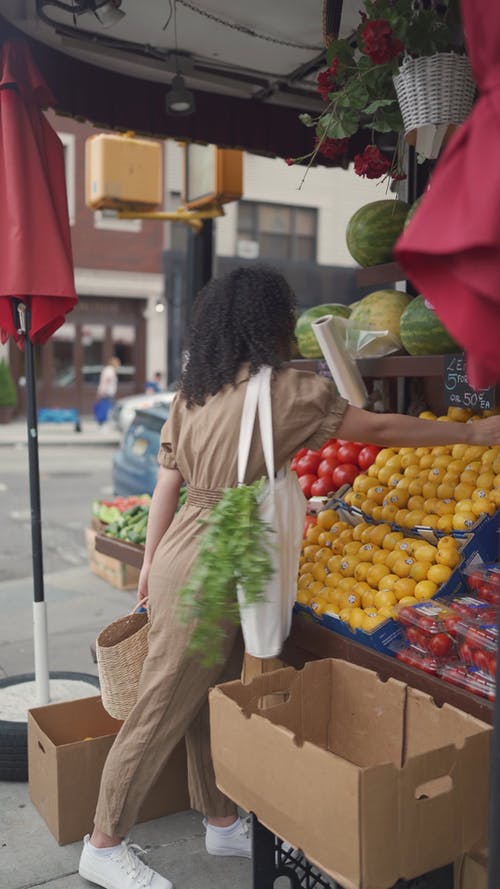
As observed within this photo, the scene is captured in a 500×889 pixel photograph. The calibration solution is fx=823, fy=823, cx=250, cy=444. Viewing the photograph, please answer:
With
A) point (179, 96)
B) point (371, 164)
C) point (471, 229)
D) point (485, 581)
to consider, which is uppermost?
point (179, 96)

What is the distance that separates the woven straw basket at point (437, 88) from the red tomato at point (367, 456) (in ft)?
4.93

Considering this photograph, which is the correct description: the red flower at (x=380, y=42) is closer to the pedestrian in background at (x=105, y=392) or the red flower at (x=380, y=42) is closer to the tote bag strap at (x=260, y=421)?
the tote bag strap at (x=260, y=421)

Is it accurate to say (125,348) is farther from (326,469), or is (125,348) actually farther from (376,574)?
(376,574)

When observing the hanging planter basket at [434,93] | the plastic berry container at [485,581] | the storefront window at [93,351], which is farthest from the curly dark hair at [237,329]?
the storefront window at [93,351]

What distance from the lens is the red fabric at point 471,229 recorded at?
129cm

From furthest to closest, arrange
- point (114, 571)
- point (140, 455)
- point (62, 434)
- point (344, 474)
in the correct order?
point (62, 434) < point (140, 455) < point (114, 571) < point (344, 474)

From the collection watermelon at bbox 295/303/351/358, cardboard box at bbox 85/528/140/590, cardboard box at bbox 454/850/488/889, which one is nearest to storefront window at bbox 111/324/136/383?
cardboard box at bbox 85/528/140/590

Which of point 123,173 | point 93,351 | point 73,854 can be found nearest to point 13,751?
point 73,854

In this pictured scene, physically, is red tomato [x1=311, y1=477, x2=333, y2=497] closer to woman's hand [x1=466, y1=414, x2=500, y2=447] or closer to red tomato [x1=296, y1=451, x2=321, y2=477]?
red tomato [x1=296, y1=451, x2=321, y2=477]

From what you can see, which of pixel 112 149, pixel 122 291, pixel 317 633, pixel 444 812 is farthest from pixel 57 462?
pixel 444 812

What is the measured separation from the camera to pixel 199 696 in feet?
8.89

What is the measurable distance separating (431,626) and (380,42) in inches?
73.4

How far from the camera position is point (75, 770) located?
2.95 m

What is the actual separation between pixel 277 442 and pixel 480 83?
1.27m
